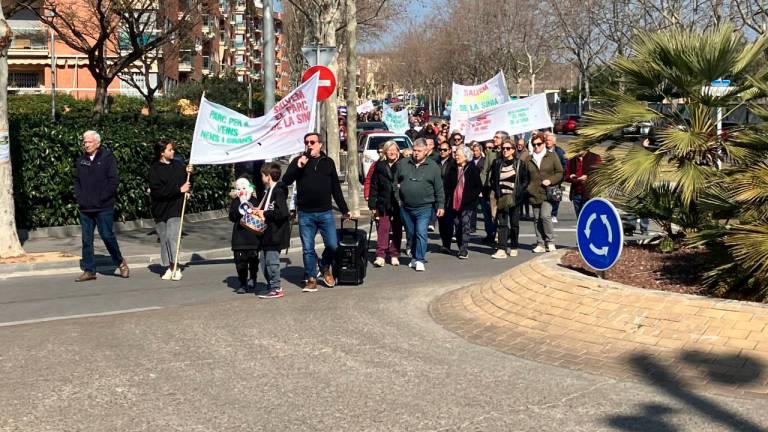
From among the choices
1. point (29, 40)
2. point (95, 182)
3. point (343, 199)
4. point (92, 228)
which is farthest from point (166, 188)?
point (29, 40)

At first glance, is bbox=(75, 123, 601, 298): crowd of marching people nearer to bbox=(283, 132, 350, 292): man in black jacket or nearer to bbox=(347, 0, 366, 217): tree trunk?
bbox=(283, 132, 350, 292): man in black jacket

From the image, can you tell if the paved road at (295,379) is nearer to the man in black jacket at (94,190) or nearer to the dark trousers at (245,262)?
the dark trousers at (245,262)

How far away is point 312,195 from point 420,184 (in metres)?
2.18

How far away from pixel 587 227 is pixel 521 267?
3.55 feet

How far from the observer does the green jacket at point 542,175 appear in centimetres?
1452

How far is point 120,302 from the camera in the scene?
10.8 m

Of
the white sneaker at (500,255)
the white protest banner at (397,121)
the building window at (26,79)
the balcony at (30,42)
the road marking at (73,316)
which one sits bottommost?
the road marking at (73,316)

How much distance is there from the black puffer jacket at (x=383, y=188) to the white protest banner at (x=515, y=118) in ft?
23.5

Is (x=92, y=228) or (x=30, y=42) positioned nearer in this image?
(x=92, y=228)

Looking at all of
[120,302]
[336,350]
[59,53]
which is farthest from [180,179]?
[59,53]

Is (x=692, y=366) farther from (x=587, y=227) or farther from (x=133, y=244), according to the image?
(x=133, y=244)

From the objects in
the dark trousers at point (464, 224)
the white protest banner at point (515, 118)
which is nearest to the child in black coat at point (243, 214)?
the dark trousers at point (464, 224)

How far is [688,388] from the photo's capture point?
685 cm

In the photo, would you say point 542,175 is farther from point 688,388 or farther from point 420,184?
point 688,388
